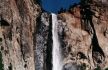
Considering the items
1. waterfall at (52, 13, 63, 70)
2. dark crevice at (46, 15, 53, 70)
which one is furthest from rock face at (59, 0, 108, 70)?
dark crevice at (46, 15, 53, 70)

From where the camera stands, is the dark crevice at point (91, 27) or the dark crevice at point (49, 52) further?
the dark crevice at point (91, 27)

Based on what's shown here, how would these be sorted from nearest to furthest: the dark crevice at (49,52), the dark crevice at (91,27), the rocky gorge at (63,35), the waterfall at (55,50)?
the rocky gorge at (63,35), the dark crevice at (49,52), the waterfall at (55,50), the dark crevice at (91,27)

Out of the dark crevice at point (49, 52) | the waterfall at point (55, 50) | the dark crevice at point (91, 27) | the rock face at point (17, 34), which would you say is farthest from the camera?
the dark crevice at point (91, 27)

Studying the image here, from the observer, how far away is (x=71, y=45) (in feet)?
180

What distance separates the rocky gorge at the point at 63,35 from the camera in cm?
4947

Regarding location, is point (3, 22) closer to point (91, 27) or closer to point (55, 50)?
point (55, 50)

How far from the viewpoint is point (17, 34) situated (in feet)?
158

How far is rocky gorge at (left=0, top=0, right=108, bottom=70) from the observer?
49.5m

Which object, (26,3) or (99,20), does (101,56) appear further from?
(26,3)

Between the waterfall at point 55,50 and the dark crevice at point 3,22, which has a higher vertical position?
the dark crevice at point 3,22

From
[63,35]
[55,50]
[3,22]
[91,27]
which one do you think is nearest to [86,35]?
[91,27]

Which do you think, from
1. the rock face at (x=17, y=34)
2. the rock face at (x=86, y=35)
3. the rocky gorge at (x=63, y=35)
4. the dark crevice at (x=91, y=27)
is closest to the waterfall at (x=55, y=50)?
the rocky gorge at (x=63, y=35)

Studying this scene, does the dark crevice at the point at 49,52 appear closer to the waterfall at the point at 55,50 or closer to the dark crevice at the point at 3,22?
the waterfall at the point at 55,50

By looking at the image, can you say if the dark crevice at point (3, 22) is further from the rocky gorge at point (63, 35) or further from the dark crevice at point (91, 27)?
the dark crevice at point (91, 27)
